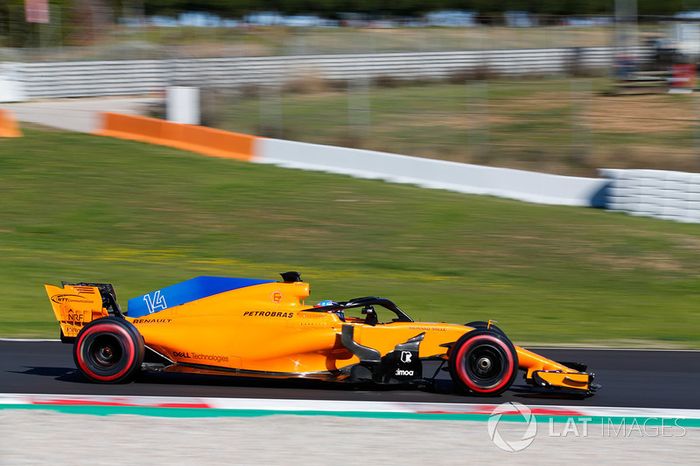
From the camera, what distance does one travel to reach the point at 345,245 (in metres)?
14.2

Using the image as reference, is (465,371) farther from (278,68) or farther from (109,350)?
(278,68)

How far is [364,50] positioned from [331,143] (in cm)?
1128

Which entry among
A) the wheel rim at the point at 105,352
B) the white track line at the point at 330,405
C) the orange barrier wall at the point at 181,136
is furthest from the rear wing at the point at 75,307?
the orange barrier wall at the point at 181,136

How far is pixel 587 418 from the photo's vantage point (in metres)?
6.22

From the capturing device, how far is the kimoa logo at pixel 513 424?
5.63 m

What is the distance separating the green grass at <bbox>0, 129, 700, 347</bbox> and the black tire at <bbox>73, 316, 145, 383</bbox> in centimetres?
282

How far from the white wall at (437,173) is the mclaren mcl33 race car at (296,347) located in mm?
A: 10762

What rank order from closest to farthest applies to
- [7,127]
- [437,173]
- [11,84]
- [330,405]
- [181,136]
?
1. [330,405]
2. [437,173]
3. [7,127]
4. [181,136]
5. [11,84]

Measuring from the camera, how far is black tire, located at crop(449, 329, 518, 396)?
648 cm

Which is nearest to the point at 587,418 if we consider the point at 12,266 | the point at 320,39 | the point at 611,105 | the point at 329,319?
the point at 329,319

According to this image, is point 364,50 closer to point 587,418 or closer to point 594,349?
point 594,349

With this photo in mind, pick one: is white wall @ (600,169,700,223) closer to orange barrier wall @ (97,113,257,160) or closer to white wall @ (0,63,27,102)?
orange barrier wall @ (97,113,257,160)

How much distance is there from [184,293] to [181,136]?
14.5 metres

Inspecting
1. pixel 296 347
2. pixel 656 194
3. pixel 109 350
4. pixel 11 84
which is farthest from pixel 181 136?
pixel 296 347
